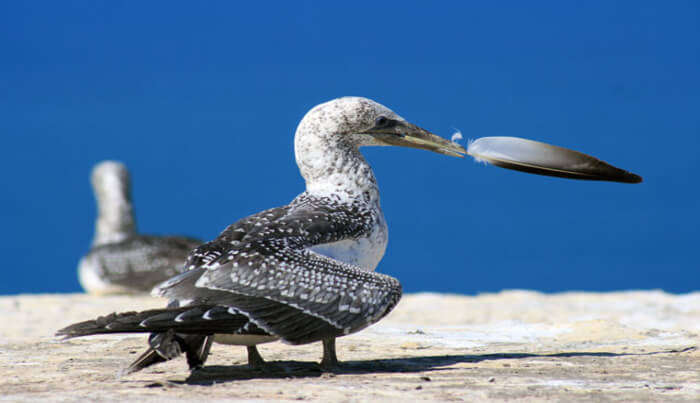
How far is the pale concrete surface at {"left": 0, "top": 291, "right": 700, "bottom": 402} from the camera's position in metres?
5.10

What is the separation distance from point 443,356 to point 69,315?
6642 mm

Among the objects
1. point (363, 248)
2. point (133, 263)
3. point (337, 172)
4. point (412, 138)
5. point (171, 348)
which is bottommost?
point (171, 348)

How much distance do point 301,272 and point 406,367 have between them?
4.50 feet

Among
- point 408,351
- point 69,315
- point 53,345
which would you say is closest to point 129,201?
point 69,315

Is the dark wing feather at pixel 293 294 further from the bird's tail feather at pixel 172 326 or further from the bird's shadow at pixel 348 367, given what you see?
the bird's shadow at pixel 348 367

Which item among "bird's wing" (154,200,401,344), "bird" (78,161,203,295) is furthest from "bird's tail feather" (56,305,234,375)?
"bird" (78,161,203,295)

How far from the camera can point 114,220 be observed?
18.8 m

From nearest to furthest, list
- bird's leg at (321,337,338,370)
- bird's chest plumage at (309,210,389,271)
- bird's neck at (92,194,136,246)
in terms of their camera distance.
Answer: bird's leg at (321,337,338,370)
bird's chest plumage at (309,210,389,271)
bird's neck at (92,194,136,246)

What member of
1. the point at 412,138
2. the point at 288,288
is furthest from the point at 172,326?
the point at 412,138

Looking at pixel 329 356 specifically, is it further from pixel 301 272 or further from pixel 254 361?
pixel 301 272

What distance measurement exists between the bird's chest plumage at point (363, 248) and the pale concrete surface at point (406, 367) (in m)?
0.77

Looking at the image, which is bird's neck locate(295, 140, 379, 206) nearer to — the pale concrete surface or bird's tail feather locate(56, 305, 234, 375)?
the pale concrete surface

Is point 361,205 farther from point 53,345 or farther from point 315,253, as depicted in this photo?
point 53,345

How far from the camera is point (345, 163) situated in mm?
6711
